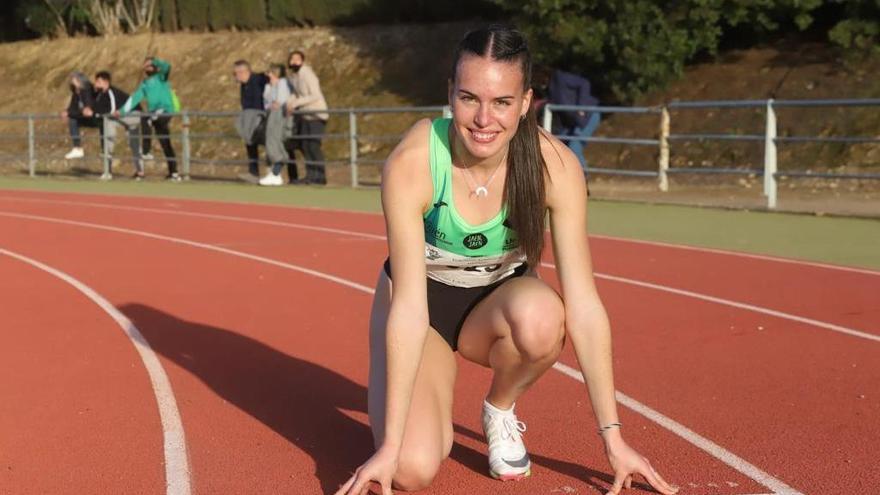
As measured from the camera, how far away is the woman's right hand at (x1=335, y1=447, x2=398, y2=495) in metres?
4.75

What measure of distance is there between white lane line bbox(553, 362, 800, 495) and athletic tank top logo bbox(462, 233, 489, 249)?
1191 mm

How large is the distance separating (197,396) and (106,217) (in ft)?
35.0

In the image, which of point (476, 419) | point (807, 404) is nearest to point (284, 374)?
point (476, 419)

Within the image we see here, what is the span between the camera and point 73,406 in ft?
21.7

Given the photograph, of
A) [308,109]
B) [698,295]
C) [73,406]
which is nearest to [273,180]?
[308,109]

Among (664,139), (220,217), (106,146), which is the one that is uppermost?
(664,139)

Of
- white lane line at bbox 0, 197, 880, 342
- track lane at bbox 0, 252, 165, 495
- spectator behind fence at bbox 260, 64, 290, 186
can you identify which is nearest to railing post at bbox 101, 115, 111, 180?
spectator behind fence at bbox 260, 64, 290, 186

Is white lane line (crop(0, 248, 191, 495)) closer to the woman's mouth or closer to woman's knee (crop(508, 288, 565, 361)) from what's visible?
woman's knee (crop(508, 288, 565, 361))

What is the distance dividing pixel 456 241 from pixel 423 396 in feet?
1.80

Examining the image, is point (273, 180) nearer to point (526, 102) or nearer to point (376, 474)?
point (526, 102)

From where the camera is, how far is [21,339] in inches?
333

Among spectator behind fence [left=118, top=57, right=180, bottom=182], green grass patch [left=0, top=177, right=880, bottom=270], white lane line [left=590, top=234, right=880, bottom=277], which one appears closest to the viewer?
white lane line [left=590, top=234, right=880, bottom=277]

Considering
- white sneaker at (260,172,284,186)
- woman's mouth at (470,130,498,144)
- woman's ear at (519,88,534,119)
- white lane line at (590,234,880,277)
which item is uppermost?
woman's ear at (519,88,534,119)

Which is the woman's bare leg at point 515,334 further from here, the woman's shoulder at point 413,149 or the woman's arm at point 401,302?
the woman's shoulder at point 413,149
